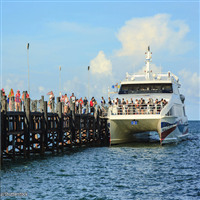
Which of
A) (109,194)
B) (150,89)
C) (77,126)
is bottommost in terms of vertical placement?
(109,194)

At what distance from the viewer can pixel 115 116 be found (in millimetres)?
27797

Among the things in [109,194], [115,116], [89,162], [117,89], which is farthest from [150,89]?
[109,194]

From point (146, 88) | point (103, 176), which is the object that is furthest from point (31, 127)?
point (146, 88)

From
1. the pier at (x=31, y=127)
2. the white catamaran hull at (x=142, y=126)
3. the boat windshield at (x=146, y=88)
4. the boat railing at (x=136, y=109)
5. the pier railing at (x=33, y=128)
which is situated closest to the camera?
the pier at (x=31, y=127)

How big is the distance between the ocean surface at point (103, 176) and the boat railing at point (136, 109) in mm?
3615

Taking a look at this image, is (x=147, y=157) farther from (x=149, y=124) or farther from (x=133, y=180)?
(x=133, y=180)

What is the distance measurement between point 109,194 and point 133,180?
9.16 feet

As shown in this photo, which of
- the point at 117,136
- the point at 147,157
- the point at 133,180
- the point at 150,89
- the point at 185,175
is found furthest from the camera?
the point at 150,89

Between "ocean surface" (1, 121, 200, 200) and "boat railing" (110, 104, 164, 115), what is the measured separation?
3615 millimetres

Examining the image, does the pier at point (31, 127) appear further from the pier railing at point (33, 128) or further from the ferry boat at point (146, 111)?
the ferry boat at point (146, 111)

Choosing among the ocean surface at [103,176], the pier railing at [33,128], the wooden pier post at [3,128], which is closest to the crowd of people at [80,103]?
the pier railing at [33,128]

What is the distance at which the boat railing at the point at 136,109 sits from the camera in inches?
1078

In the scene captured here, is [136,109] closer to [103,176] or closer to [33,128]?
[33,128]

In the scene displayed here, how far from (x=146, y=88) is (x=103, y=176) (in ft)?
50.7
